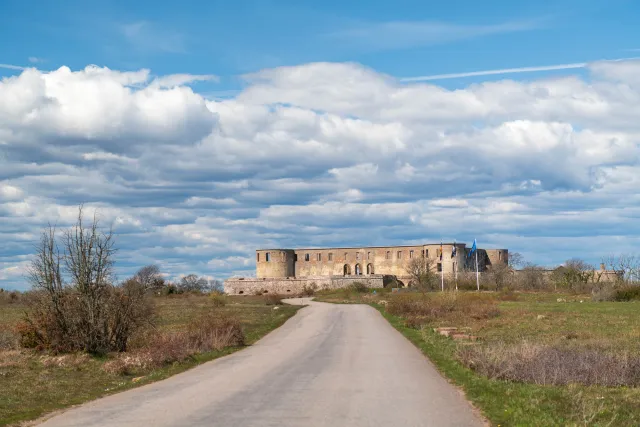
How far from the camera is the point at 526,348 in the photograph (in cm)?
1900

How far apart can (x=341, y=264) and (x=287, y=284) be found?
39.1ft

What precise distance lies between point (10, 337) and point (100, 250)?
16.9ft

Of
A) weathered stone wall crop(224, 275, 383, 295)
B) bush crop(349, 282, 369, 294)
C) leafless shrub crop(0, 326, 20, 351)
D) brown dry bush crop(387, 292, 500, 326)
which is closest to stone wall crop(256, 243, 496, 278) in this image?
weathered stone wall crop(224, 275, 383, 295)

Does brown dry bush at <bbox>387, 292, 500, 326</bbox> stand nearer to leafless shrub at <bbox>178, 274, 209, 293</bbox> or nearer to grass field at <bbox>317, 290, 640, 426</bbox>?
grass field at <bbox>317, 290, 640, 426</bbox>

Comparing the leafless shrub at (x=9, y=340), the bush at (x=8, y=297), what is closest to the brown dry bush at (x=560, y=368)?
the leafless shrub at (x=9, y=340)

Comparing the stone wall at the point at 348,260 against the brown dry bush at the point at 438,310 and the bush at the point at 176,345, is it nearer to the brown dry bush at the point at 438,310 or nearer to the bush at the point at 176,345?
the brown dry bush at the point at 438,310

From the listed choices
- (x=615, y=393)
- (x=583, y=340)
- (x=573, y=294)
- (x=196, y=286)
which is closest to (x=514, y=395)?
(x=615, y=393)

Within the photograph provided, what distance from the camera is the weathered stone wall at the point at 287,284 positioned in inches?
4308

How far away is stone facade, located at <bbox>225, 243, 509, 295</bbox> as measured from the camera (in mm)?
112812

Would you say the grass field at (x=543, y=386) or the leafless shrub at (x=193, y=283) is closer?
the grass field at (x=543, y=386)

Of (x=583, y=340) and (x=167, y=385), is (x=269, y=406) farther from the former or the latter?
(x=583, y=340)

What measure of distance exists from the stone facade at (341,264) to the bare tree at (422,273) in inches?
73.1

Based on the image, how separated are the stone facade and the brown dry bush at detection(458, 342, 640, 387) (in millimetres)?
90442

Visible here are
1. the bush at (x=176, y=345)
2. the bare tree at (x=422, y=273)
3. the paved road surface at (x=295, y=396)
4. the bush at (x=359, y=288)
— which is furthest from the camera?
the bush at (x=359, y=288)
